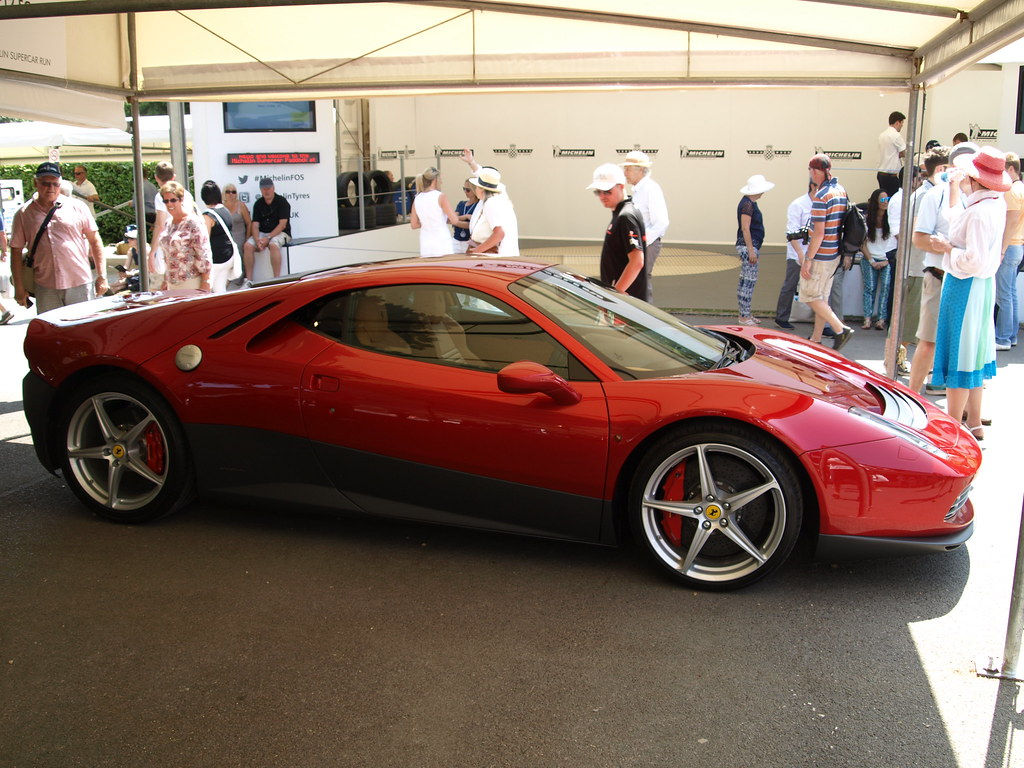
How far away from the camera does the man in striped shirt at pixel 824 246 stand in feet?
29.3

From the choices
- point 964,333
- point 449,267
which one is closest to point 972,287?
point 964,333

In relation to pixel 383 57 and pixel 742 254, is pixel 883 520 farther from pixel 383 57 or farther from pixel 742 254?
pixel 742 254

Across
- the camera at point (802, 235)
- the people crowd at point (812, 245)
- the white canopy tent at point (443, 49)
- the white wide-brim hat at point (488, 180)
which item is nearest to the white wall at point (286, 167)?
the people crowd at point (812, 245)

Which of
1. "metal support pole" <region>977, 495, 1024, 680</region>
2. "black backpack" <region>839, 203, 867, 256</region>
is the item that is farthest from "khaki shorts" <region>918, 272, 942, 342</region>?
"metal support pole" <region>977, 495, 1024, 680</region>

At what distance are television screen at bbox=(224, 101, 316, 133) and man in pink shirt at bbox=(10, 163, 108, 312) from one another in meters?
6.34

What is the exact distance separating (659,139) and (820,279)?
1171 centimetres

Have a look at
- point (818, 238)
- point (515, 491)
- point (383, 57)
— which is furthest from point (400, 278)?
point (818, 238)

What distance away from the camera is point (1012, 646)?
339cm

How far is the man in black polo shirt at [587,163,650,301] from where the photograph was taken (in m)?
6.58

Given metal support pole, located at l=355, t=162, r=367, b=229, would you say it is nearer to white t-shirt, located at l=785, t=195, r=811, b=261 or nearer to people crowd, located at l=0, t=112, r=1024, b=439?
people crowd, located at l=0, t=112, r=1024, b=439

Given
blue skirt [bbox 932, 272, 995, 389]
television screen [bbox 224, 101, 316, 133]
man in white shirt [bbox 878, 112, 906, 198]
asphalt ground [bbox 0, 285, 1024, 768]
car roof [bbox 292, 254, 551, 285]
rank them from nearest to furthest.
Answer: asphalt ground [bbox 0, 285, 1024, 768]
car roof [bbox 292, 254, 551, 285]
blue skirt [bbox 932, 272, 995, 389]
man in white shirt [bbox 878, 112, 906, 198]
television screen [bbox 224, 101, 316, 133]

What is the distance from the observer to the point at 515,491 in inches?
164

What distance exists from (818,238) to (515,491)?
5759 mm

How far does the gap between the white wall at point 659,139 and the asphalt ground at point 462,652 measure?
15496mm
